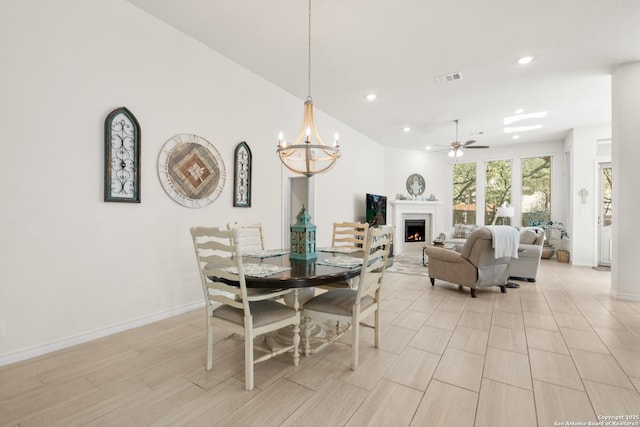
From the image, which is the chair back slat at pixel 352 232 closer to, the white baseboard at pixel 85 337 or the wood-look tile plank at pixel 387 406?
the wood-look tile plank at pixel 387 406

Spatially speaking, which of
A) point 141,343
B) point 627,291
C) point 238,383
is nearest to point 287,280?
point 238,383

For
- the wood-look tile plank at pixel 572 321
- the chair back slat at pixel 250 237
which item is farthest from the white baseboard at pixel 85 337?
the wood-look tile plank at pixel 572 321

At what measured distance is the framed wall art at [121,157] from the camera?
8.46 ft

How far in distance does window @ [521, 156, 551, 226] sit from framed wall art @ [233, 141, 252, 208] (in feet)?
25.2

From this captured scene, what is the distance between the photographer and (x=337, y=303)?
2.18 m

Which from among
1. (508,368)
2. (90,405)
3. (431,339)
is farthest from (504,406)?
(90,405)

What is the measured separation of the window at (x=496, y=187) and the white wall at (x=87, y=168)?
7.73 m

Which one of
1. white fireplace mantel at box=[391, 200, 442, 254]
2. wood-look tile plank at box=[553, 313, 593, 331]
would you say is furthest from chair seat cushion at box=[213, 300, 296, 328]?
white fireplace mantel at box=[391, 200, 442, 254]

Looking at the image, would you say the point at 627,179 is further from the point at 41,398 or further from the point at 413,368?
the point at 41,398

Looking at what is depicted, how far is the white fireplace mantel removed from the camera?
822 cm

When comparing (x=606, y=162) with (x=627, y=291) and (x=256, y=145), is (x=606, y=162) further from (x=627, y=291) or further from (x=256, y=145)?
(x=256, y=145)

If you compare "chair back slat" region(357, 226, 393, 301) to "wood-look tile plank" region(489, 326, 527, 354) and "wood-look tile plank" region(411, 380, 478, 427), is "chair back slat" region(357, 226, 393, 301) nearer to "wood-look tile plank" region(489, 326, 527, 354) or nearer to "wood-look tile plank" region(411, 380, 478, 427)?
"wood-look tile plank" region(411, 380, 478, 427)

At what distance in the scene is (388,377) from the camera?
77.8 inches

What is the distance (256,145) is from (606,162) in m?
7.10
